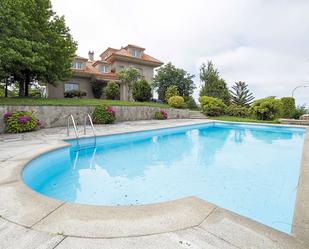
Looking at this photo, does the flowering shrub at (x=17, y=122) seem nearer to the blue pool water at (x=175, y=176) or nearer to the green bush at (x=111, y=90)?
the blue pool water at (x=175, y=176)

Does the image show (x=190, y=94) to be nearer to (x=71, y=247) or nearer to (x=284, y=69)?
(x=284, y=69)

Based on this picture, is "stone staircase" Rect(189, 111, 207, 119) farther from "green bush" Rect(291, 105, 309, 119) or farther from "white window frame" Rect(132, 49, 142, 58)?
"white window frame" Rect(132, 49, 142, 58)

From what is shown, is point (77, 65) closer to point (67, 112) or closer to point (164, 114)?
point (164, 114)

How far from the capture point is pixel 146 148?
336 inches

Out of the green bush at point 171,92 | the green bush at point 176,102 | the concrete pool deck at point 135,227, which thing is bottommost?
the concrete pool deck at point 135,227

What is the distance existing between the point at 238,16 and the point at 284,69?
13621 millimetres

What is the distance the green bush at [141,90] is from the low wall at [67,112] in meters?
3.46

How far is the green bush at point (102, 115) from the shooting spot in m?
12.9

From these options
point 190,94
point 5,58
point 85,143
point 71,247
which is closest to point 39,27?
point 5,58

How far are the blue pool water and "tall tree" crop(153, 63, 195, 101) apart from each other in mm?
17281

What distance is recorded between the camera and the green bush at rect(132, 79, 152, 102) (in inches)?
816

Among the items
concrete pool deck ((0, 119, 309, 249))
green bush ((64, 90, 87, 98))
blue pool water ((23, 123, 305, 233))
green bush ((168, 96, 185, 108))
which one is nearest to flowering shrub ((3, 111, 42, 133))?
blue pool water ((23, 123, 305, 233))

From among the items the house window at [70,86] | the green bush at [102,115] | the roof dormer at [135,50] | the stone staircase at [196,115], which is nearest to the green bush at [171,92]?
the stone staircase at [196,115]

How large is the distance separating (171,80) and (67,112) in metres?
15.3
